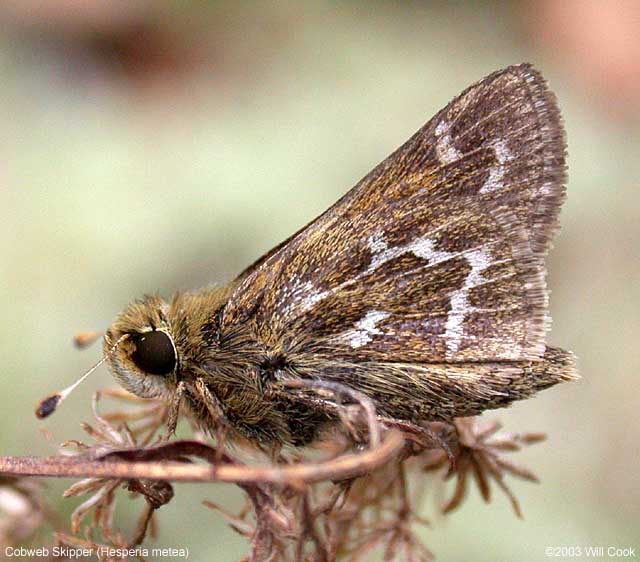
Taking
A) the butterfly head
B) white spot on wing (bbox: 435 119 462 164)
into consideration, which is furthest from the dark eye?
white spot on wing (bbox: 435 119 462 164)

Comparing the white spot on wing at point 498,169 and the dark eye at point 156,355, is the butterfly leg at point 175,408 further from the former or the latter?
the white spot on wing at point 498,169

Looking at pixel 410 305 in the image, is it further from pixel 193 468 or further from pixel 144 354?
pixel 193 468

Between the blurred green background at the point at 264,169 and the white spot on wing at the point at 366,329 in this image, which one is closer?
the white spot on wing at the point at 366,329

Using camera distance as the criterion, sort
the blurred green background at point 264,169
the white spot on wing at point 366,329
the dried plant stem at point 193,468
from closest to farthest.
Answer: the dried plant stem at point 193,468, the white spot on wing at point 366,329, the blurred green background at point 264,169

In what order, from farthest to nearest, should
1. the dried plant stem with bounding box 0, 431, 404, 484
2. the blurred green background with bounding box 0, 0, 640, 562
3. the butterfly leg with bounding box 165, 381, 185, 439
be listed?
the blurred green background with bounding box 0, 0, 640, 562, the butterfly leg with bounding box 165, 381, 185, 439, the dried plant stem with bounding box 0, 431, 404, 484

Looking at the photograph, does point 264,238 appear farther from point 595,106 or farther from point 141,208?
point 595,106

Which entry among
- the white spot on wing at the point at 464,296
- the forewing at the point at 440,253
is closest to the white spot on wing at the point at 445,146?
the forewing at the point at 440,253

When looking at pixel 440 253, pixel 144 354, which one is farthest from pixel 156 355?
pixel 440 253

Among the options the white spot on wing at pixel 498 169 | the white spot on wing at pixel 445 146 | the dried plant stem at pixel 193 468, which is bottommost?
the dried plant stem at pixel 193 468

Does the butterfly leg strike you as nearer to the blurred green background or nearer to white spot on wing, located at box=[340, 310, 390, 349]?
white spot on wing, located at box=[340, 310, 390, 349]
